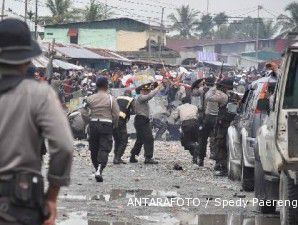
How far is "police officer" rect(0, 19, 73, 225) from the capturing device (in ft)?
13.5

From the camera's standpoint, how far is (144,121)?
17.4m

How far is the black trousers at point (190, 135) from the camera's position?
17.3m

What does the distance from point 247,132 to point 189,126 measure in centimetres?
463

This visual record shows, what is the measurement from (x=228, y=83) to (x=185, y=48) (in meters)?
80.5

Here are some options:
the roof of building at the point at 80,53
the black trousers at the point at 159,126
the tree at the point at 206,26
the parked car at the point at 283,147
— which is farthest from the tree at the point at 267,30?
the parked car at the point at 283,147

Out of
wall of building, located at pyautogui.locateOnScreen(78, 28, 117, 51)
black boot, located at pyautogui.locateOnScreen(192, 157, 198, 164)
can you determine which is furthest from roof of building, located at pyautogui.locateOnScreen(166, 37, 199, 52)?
black boot, located at pyautogui.locateOnScreen(192, 157, 198, 164)

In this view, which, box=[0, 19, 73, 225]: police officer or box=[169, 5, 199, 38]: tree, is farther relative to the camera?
box=[169, 5, 199, 38]: tree

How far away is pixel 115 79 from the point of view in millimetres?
36875

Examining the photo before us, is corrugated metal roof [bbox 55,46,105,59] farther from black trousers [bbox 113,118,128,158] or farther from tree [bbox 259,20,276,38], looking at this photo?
tree [bbox 259,20,276,38]

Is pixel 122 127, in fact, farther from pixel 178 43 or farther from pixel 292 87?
pixel 178 43

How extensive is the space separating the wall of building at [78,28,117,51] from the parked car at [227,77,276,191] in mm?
56013

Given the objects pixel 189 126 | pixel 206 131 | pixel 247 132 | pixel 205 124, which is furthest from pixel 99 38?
pixel 247 132

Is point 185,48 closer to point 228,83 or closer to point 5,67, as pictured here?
point 228,83

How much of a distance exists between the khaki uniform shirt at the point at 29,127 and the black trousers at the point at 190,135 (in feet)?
42.8
